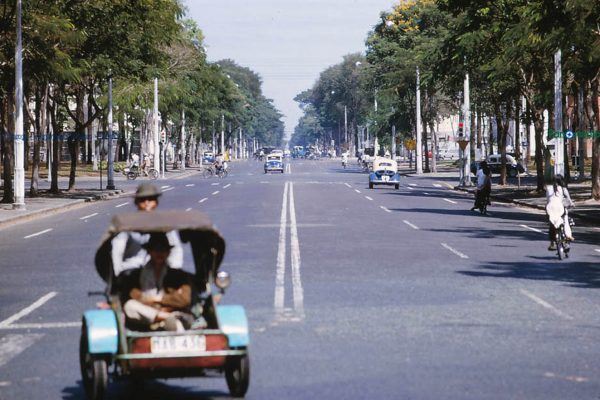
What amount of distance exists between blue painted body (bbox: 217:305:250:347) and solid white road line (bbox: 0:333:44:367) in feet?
9.06

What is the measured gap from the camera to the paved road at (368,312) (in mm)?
8898

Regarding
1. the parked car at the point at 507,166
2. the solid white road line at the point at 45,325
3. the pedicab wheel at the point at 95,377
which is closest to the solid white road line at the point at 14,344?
the solid white road line at the point at 45,325

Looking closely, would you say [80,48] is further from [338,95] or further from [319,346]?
[338,95]

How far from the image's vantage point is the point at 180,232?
8492mm

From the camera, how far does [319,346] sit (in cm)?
1059

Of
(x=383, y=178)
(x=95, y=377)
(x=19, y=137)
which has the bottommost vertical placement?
(x=95, y=377)

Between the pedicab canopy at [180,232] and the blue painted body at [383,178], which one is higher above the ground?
the pedicab canopy at [180,232]

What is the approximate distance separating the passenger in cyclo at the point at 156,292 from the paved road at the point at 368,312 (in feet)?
2.43

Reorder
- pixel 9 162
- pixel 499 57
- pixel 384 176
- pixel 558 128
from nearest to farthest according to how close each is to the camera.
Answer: pixel 558 128 → pixel 9 162 → pixel 499 57 → pixel 384 176

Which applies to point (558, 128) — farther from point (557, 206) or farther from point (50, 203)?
point (557, 206)

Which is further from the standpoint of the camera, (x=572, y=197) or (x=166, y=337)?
(x=572, y=197)

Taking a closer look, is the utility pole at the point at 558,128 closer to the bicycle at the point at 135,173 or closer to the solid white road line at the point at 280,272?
the solid white road line at the point at 280,272

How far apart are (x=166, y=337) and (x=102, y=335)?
446 mm

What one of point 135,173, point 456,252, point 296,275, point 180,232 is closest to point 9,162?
point 456,252
